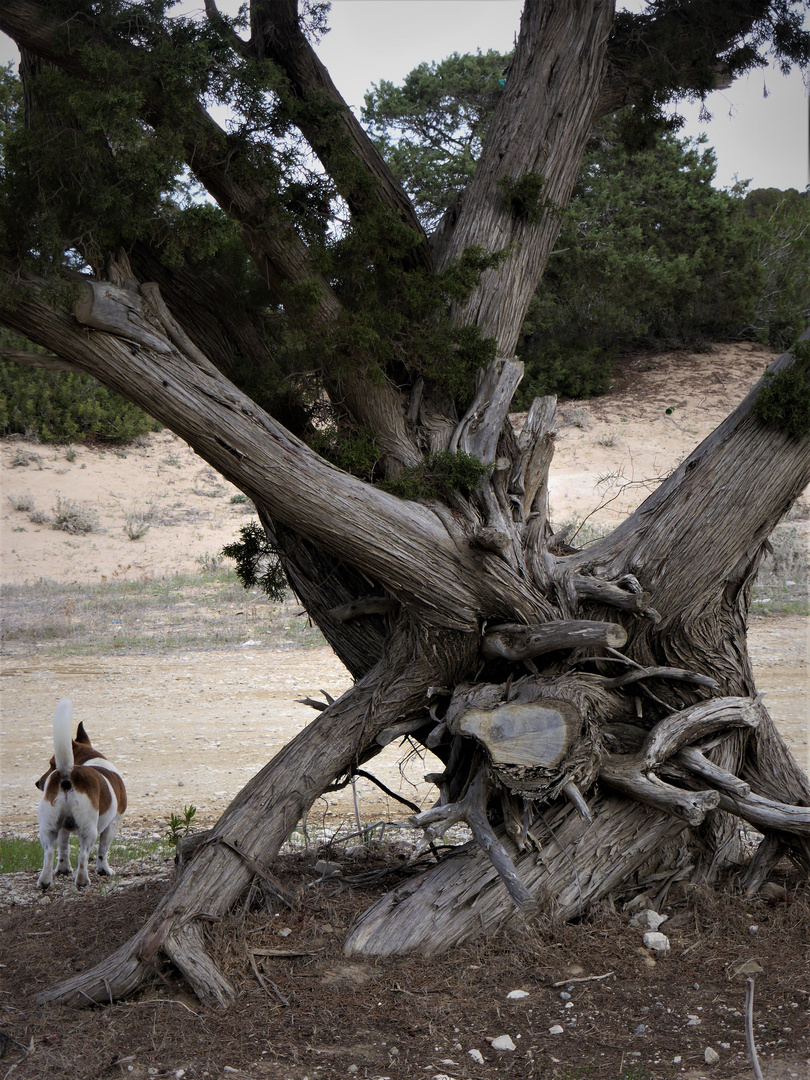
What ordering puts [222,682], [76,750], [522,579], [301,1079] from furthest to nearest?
1. [222,682]
2. [76,750]
3. [522,579]
4. [301,1079]

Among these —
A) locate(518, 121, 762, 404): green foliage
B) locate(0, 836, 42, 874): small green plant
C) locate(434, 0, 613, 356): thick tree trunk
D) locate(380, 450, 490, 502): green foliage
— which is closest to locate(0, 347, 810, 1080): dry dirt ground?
locate(0, 836, 42, 874): small green plant

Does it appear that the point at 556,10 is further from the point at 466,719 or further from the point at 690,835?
the point at 690,835

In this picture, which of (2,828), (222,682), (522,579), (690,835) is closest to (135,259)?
(522,579)

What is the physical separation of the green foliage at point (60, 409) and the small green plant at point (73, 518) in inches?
122

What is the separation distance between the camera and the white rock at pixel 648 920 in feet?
13.7

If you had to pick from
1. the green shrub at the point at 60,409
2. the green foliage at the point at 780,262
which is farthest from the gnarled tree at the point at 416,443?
the green shrub at the point at 60,409

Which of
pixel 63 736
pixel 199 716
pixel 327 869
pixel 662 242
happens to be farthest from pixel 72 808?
pixel 662 242

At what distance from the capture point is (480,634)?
4500 mm

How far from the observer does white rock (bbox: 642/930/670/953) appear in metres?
3.98

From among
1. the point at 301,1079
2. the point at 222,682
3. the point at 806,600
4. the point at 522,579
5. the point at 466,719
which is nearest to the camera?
the point at 301,1079

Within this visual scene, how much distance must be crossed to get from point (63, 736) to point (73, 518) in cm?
1679

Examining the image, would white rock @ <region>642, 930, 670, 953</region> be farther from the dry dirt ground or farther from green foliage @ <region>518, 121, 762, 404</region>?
green foliage @ <region>518, 121, 762, 404</region>

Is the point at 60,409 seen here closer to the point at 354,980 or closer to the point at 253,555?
the point at 253,555

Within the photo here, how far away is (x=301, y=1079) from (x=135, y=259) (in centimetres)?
364
